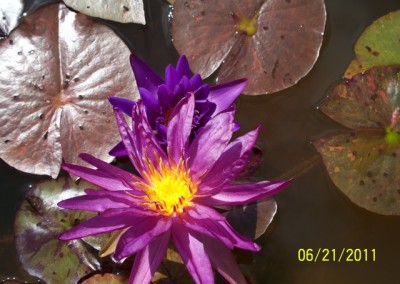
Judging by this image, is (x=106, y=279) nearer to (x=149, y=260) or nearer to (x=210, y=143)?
(x=149, y=260)

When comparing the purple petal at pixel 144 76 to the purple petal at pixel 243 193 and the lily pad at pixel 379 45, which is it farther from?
the lily pad at pixel 379 45

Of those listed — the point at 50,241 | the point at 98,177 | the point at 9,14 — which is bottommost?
the point at 50,241

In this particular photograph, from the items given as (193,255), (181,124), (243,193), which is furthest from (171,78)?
(193,255)

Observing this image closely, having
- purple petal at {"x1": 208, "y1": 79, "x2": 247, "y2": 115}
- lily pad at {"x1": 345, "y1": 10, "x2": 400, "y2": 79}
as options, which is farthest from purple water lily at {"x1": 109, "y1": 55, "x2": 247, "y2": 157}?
lily pad at {"x1": 345, "y1": 10, "x2": 400, "y2": 79}

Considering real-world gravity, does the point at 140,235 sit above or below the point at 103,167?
below

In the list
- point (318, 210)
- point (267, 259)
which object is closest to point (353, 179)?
point (318, 210)

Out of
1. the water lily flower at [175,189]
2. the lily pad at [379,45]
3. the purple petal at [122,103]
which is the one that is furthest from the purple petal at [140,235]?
the lily pad at [379,45]

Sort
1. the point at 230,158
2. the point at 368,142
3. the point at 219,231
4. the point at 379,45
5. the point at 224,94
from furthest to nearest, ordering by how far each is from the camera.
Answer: the point at 379,45
the point at 368,142
the point at 224,94
the point at 230,158
the point at 219,231
